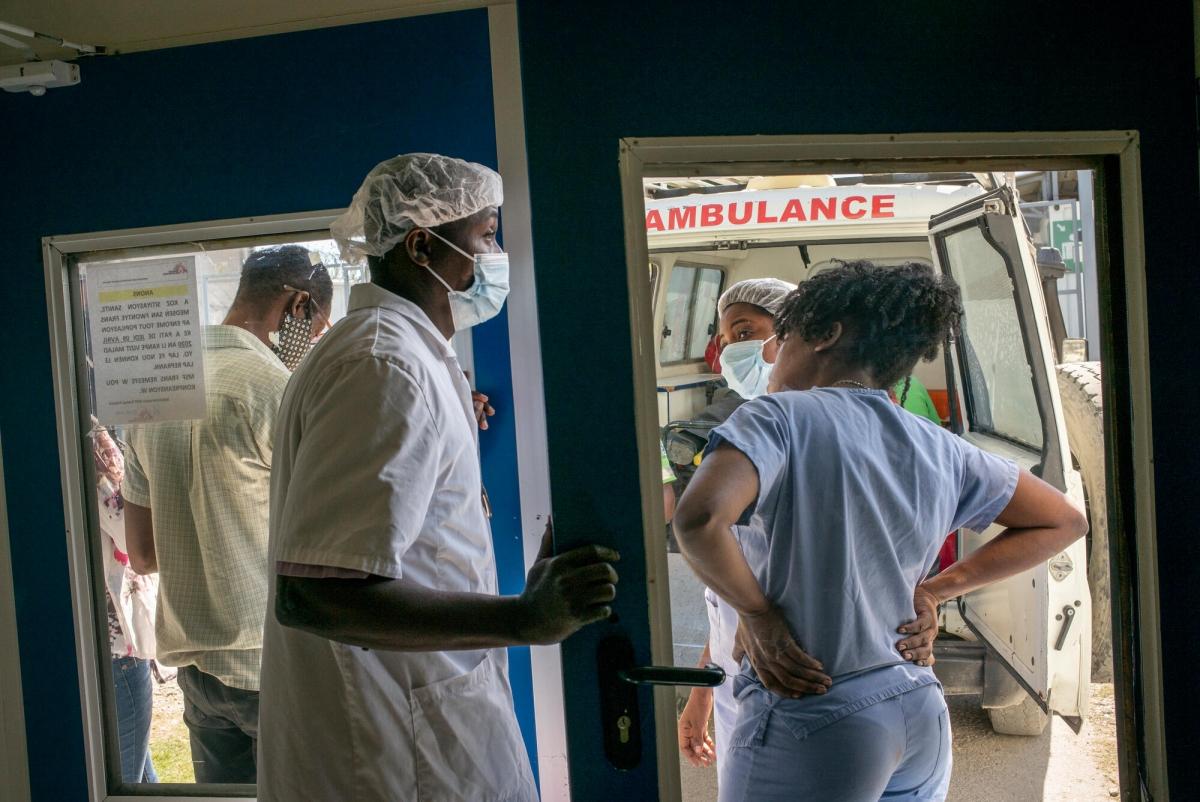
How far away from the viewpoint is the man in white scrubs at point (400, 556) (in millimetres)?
1204

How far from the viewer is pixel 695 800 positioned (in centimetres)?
157

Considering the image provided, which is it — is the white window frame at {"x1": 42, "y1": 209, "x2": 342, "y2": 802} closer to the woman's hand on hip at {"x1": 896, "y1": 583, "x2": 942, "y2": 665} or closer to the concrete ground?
the concrete ground

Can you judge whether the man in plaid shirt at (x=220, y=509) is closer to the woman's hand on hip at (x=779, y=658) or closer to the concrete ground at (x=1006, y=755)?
the concrete ground at (x=1006, y=755)

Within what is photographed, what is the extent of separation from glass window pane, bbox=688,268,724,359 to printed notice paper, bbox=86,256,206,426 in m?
1.35

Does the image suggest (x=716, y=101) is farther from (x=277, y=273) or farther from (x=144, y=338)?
(x=144, y=338)

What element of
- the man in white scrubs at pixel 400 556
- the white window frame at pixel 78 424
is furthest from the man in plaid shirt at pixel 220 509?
the man in white scrubs at pixel 400 556

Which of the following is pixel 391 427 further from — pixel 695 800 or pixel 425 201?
pixel 695 800

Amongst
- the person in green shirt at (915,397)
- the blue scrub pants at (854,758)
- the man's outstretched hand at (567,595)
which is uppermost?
the person in green shirt at (915,397)

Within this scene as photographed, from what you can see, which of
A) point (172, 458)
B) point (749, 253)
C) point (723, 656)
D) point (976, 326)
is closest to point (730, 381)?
point (723, 656)

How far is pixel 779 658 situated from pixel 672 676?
23cm

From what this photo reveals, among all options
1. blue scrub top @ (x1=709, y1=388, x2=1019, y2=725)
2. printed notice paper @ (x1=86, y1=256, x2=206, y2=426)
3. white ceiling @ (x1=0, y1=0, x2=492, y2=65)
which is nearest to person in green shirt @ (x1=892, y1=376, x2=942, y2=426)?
blue scrub top @ (x1=709, y1=388, x2=1019, y2=725)

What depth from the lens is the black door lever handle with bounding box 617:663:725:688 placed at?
125 centimetres

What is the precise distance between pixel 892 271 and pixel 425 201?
34.4 inches

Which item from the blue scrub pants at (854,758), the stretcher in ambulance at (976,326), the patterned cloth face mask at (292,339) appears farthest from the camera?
the patterned cloth face mask at (292,339)
